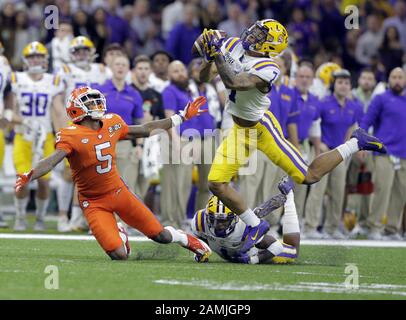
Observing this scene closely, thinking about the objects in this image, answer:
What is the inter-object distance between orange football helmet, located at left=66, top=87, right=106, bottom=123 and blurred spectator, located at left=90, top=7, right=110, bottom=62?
21.4 ft

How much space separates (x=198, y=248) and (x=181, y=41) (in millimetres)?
7489

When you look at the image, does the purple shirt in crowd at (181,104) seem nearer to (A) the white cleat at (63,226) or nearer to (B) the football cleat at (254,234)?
(A) the white cleat at (63,226)

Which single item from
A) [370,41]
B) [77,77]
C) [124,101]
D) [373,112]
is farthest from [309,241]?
[370,41]

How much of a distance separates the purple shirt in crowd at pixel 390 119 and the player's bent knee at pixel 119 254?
452cm

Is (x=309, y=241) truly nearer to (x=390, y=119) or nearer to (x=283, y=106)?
(x=283, y=106)

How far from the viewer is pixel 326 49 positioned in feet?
54.0

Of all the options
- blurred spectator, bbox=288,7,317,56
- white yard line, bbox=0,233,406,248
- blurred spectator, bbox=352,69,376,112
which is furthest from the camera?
blurred spectator, bbox=288,7,317,56

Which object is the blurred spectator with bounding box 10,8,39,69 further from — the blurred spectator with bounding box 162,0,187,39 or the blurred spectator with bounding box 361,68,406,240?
the blurred spectator with bounding box 361,68,406,240

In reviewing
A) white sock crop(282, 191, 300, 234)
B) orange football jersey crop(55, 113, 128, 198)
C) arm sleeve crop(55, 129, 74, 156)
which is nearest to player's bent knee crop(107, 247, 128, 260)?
orange football jersey crop(55, 113, 128, 198)

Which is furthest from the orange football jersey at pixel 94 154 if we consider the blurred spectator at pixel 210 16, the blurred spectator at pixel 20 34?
the blurred spectator at pixel 210 16

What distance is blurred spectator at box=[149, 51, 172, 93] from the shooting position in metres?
12.6

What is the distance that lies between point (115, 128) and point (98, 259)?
1051 mm

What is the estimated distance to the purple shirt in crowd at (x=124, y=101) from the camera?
1106 centimetres
